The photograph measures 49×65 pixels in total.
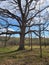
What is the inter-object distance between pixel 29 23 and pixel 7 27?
3802 mm

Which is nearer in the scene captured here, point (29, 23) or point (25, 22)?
point (25, 22)

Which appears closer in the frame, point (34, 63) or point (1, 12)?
point (34, 63)

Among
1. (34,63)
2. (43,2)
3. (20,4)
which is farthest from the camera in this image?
(43,2)

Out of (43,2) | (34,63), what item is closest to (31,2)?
(43,2)

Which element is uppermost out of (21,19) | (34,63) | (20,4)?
(20,4)

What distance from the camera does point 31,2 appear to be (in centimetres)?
2948

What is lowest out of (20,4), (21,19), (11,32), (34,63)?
(34,63)

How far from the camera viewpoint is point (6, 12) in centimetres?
2822

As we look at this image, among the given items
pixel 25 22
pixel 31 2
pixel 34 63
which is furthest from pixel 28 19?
pixel 34 63

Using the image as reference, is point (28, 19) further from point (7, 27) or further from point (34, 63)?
point (34, 63)

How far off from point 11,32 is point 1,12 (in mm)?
3271

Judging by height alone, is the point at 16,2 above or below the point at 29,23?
above

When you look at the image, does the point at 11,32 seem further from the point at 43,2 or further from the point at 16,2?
the point at 43,2

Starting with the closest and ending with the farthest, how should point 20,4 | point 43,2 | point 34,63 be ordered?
point 34,63 < point 20,4 < point 43,2
